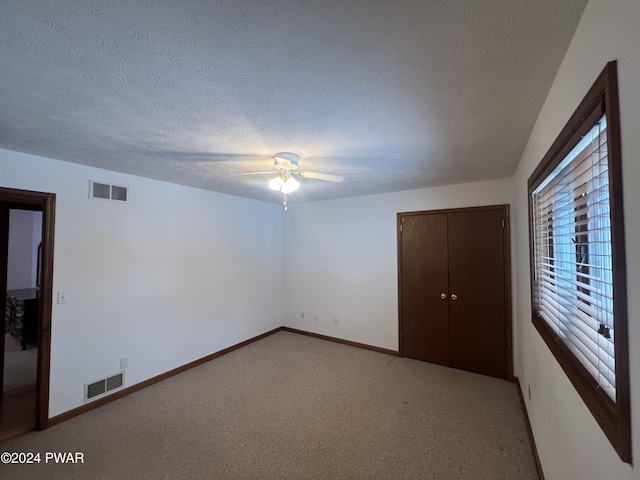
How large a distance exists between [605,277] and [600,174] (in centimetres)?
35

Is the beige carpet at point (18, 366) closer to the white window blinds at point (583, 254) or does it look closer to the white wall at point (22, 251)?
the white wall at point (22, 251)

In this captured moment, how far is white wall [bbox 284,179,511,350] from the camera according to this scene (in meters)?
3.58

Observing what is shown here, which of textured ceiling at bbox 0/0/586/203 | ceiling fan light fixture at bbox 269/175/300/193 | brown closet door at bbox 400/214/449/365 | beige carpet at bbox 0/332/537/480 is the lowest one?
beige carpet at bbox 0/332/537/480

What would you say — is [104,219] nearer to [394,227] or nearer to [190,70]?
[190,70]

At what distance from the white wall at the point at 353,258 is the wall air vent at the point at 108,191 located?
8.44 feet

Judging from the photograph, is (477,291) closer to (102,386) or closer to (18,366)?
(102,386)

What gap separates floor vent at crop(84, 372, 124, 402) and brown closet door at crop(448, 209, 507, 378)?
3.89 meters

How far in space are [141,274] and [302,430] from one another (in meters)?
2.38

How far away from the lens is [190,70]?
117cm

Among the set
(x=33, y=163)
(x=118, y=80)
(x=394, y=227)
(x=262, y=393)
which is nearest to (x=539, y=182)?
(x=394, y=227)

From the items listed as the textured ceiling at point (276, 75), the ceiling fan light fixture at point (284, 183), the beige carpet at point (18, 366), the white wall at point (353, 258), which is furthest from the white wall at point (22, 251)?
the ceiling fan light fixture at point (284, 183)

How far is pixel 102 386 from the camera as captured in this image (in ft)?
8.63

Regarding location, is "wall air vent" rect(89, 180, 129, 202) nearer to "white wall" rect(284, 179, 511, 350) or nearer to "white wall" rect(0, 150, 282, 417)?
"white wall" rect(0, 150, 282, 417)

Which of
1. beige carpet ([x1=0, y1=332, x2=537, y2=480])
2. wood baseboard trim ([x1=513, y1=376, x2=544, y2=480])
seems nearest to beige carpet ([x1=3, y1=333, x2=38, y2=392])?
beige carpet ([x1=0, y1=332, x2=537, y2=480])
